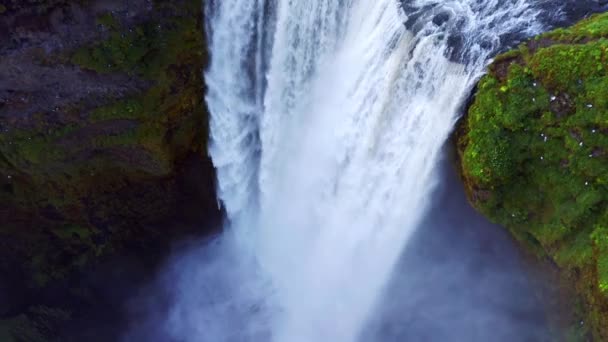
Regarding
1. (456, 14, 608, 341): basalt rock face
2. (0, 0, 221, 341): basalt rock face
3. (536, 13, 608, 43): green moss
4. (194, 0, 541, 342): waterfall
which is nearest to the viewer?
(456, 14, 608, 341): basalt rock face

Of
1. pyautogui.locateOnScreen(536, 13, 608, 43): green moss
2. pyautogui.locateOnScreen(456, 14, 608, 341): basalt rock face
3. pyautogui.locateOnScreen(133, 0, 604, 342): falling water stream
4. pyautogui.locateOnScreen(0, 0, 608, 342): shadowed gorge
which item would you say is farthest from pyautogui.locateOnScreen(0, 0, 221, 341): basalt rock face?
pyautogui.locateOnScreen(536, 13, 608, 43): green moss

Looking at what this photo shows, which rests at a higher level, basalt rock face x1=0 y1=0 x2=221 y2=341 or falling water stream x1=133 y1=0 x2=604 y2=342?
Result: basalt rock face x1=0 y1=0 x2=221 y2=341

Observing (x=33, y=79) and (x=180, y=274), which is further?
(x=180, y=274)

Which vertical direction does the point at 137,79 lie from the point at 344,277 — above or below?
above

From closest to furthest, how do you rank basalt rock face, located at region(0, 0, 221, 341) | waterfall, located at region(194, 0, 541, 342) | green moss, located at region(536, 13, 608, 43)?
1. green moss, located at region(536, 13, 608, 43)
2. waterfall, located at region(194, 0, 541, 342)
3. basalt rock face, located at region(0, 0, 221, 341)

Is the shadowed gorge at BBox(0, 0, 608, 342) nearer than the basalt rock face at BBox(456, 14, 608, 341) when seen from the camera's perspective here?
No

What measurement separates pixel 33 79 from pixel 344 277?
9925mm

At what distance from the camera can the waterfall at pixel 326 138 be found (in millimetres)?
10742

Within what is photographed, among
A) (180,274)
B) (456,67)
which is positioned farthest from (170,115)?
(456,67)

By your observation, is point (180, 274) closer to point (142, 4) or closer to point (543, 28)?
point (142, 4)

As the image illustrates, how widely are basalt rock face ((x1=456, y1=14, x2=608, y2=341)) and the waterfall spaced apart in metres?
0.69

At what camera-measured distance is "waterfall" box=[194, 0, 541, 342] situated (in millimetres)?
10742

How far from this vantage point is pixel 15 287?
57.0ft

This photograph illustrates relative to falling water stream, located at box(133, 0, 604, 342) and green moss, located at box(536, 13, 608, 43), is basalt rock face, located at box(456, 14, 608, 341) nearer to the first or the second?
green moss, located at box(536, 13, 608, 43)
